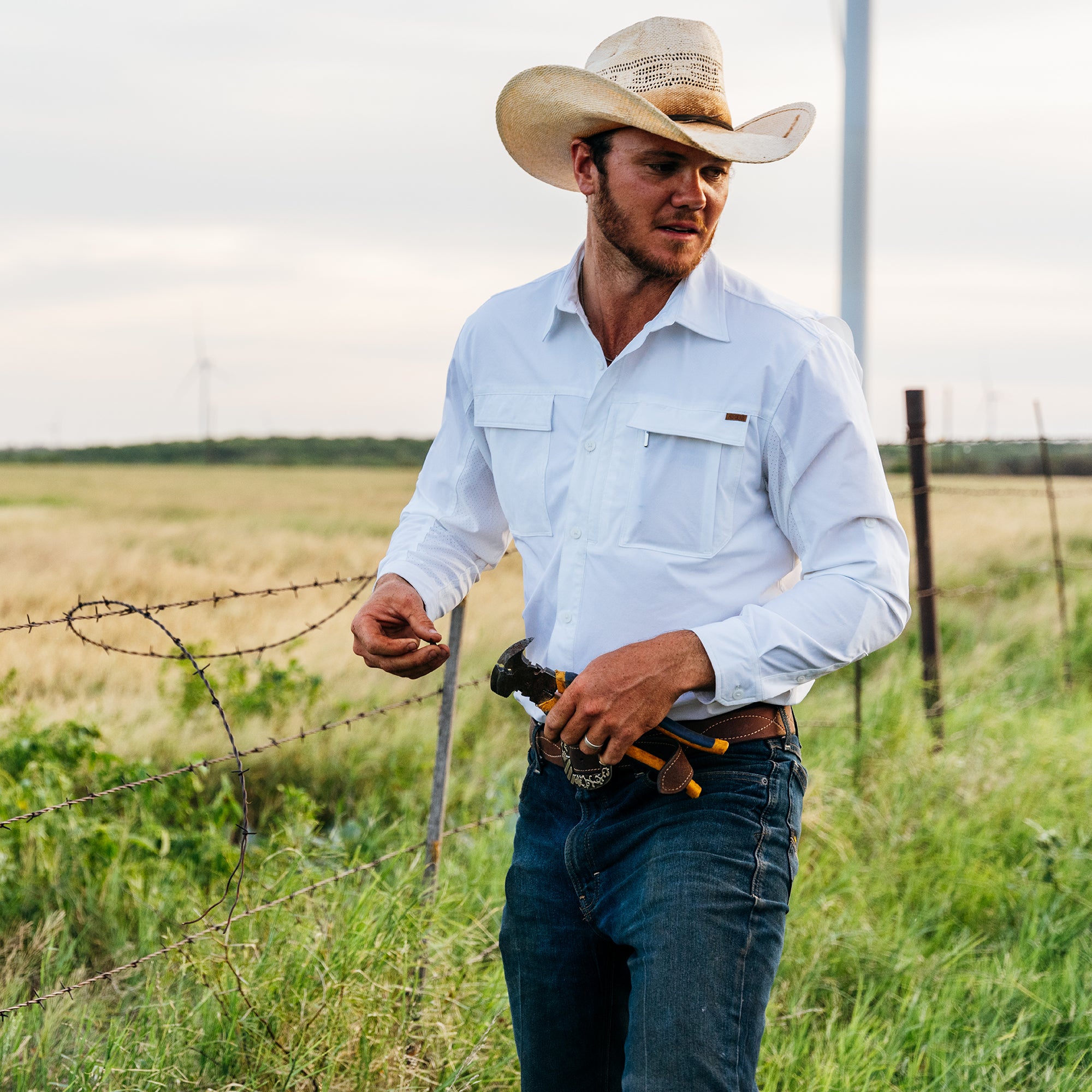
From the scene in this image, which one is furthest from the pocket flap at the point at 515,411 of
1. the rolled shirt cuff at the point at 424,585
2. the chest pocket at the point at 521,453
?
the rolled shirt cuff at the point at 424,585

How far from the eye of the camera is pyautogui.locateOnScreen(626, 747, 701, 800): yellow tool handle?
1.85 metres

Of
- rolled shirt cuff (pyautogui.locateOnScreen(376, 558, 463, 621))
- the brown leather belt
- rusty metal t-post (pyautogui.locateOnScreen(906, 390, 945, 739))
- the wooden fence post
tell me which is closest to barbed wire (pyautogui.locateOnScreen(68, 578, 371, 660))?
rolled shirt cuff (pyautogui.locateOnScreen(376, 558, 463, 621))

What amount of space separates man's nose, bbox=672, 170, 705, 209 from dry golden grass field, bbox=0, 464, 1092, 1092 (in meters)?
1.69

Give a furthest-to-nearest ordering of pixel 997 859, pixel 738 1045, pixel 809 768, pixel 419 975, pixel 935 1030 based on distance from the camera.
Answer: pixel 809 768
pixel 997 859
pixel 935 1030
pixel 419 975
pixel 738 1045

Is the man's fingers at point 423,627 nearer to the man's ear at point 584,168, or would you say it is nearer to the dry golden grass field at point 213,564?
the dry golden grass field at point 213,564

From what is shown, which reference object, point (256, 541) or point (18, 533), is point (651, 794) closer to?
point (256, 541)

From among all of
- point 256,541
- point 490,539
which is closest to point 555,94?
point 490,539

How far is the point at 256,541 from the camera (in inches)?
573

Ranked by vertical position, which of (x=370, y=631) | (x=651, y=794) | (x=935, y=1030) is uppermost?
(x=370, y=631)

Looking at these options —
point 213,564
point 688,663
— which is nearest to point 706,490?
point 688,663

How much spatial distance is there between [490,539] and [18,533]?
14262mm

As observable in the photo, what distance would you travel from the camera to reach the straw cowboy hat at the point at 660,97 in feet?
6.40

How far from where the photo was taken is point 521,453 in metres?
2.12

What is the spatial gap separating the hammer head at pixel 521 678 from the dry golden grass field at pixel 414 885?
0.93 meters
